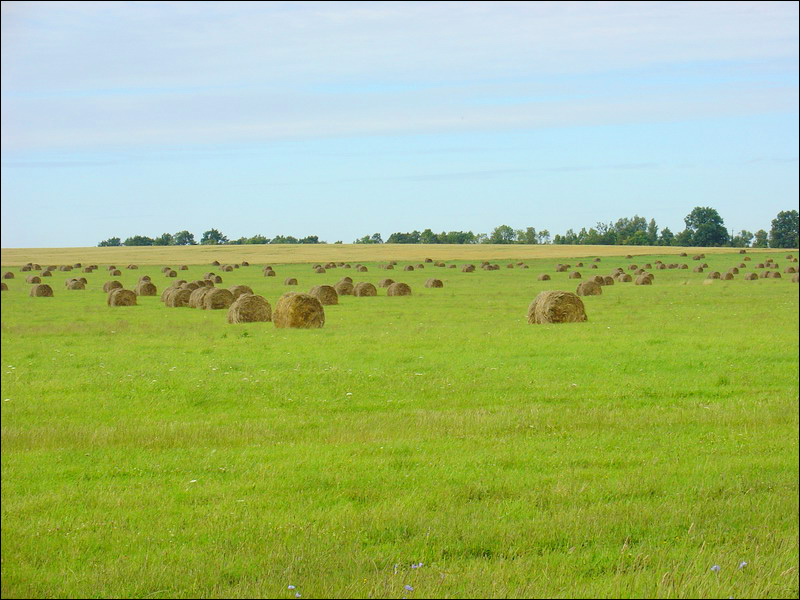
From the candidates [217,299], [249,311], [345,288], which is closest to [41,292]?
[217,299]

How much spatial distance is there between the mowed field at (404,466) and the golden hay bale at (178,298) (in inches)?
537

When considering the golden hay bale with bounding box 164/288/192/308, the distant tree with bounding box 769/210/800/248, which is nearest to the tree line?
the distant tree with bounding box 769/210/800/248

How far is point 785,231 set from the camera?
27859 mm

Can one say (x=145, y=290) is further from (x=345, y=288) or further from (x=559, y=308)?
(x=559, y=308)

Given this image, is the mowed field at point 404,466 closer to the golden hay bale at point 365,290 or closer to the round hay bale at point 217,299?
the round hay bale at point 217,299

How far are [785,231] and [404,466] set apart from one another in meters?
20.2

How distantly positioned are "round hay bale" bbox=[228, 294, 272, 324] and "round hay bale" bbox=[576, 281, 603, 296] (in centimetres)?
1291

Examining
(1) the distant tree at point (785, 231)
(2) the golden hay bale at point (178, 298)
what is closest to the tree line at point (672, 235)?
(1) the distant tree at point (785, 231)

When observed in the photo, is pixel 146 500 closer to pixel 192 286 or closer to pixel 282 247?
pixel 192 286

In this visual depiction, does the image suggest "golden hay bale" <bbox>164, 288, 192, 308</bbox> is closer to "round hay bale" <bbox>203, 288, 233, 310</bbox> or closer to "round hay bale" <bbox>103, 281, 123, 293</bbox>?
"round hay bale" <bbox>203, 288, 233, 310</bbox>

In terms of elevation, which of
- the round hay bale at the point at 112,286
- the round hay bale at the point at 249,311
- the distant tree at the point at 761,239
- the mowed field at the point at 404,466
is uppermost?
the distant tree at the point at 761,239

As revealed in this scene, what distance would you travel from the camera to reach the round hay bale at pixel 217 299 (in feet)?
121

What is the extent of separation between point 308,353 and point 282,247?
33.0m

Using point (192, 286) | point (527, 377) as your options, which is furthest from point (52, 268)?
point (527, 377)
